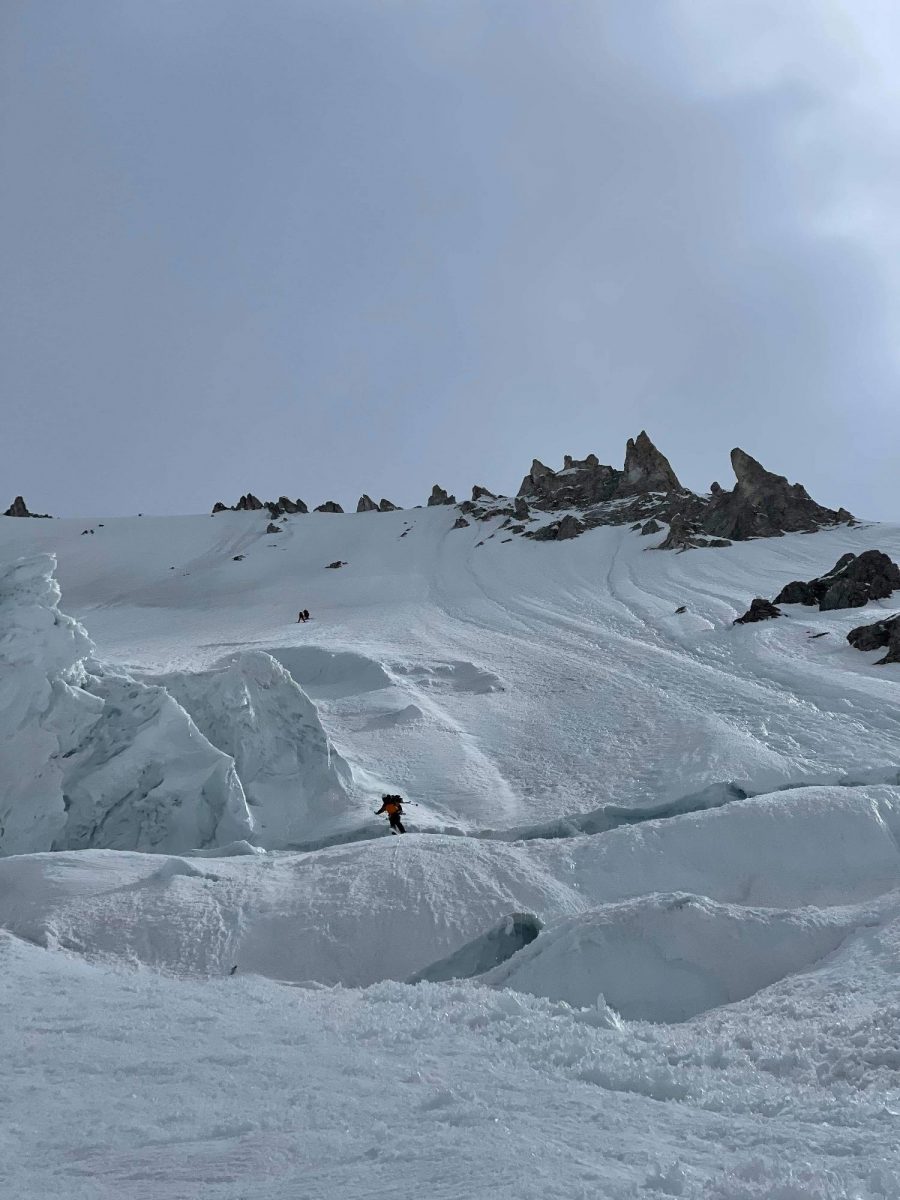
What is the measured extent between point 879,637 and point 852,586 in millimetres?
5746

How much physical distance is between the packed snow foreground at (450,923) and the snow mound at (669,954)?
29 millimetres

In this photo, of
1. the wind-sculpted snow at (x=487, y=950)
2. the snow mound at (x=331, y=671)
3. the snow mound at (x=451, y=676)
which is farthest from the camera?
the snow mound at (x=451, y=676)

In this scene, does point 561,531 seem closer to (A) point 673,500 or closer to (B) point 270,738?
(A) point 673,500

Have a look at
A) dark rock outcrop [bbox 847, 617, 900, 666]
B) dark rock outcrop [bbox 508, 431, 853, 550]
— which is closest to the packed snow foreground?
dark rock outcrop [bbox 847, 617, 900, 666]

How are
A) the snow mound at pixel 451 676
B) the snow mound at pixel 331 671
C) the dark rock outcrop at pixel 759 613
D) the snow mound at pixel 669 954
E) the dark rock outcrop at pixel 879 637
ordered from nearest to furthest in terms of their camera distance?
the snow mound at pixel 669 954
the snow mound at pixel 331 671
the dark rock outcrop at pixel 879 637
the snow mound at pixel 451 676
the dark rock outcrop at pixel 759 613

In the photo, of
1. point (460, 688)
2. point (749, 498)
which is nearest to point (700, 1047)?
point (460, 688)

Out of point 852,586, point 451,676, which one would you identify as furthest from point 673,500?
point 451,676

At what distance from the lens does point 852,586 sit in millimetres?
25797

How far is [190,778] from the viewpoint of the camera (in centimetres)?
1185

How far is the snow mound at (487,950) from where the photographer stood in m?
7.76

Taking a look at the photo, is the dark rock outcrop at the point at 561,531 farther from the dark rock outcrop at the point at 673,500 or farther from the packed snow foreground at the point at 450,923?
the packed snow foreground at the point at 450,923

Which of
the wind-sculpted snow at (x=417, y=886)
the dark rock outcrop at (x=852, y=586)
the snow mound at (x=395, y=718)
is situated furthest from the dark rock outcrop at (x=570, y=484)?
the wind-sculpted snow at (x=417, y=886)

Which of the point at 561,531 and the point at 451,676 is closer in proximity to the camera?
the point at 451,676

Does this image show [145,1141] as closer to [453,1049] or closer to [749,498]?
[453,1049]
